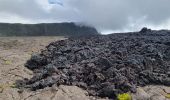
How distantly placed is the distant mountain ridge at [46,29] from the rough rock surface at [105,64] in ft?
64.4

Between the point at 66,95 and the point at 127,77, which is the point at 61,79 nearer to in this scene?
the point at 66,95

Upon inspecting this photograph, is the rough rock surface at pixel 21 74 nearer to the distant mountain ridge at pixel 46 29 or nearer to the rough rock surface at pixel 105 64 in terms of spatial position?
the rough rock surface at pixel 105 64

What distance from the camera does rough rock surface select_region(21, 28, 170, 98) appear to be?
18703 millimetres

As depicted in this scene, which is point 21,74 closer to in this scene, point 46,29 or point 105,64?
point 105,64

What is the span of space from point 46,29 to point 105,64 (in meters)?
28.2

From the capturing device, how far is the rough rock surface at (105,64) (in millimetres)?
18703

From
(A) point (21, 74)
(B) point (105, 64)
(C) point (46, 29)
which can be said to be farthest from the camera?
(C) point (46, 29)

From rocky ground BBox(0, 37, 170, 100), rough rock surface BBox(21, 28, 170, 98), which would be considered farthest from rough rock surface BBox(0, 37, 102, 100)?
rough rock surface BBox(21, 28, 170, 98)

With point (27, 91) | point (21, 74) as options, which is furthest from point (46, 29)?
point (27, 91)

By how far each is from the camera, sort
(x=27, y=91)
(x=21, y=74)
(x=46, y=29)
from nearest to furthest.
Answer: (x=27, y=91) < (x=21, y=74) < (x=46, y=29)

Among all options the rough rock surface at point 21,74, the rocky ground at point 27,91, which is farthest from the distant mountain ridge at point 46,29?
the rocky ground at point 27,91

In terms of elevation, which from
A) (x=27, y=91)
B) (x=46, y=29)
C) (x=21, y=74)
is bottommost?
(x=27, y=91)

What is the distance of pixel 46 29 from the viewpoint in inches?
1876

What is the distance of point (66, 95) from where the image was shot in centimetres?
1752
